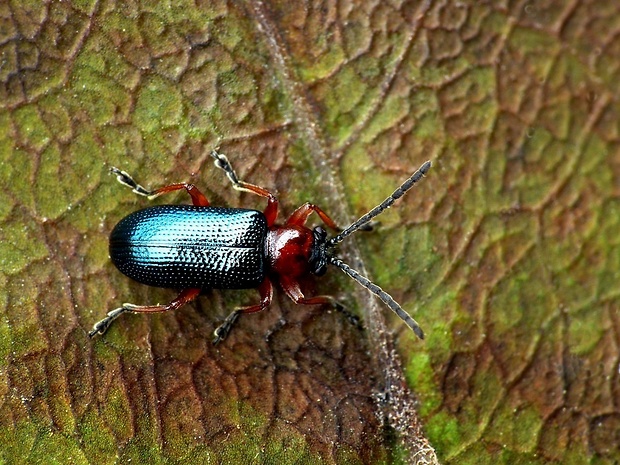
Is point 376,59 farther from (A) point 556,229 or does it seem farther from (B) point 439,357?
(B) point 439,357

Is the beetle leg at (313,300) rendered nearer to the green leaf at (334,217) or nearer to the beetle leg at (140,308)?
the green leaf at (334,217)

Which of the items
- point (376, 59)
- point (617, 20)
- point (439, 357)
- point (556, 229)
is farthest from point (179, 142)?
point (617, 20)

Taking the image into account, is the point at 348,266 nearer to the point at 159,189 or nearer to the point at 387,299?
the point at 387,299

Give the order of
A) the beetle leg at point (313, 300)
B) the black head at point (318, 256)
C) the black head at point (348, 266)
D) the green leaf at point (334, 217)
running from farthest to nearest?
the black head at point (318, 256)
the beetle leg at point (313, 300)
the black head at point (348, 266)
the green leaf at point (334, 217)

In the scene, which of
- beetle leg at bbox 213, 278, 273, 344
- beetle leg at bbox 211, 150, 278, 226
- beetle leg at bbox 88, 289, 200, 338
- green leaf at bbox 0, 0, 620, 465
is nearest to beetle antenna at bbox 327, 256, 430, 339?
green leaf at bbox 0, 0, 620, 465

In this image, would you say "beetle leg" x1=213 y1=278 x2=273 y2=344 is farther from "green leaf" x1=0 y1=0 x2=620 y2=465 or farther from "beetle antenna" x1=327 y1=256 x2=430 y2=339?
"beetle antenna" x1=327 y1=256 x2=430 y2=339

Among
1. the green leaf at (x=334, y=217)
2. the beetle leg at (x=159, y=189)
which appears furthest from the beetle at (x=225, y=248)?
the green leaf at (x=334, y=217)
